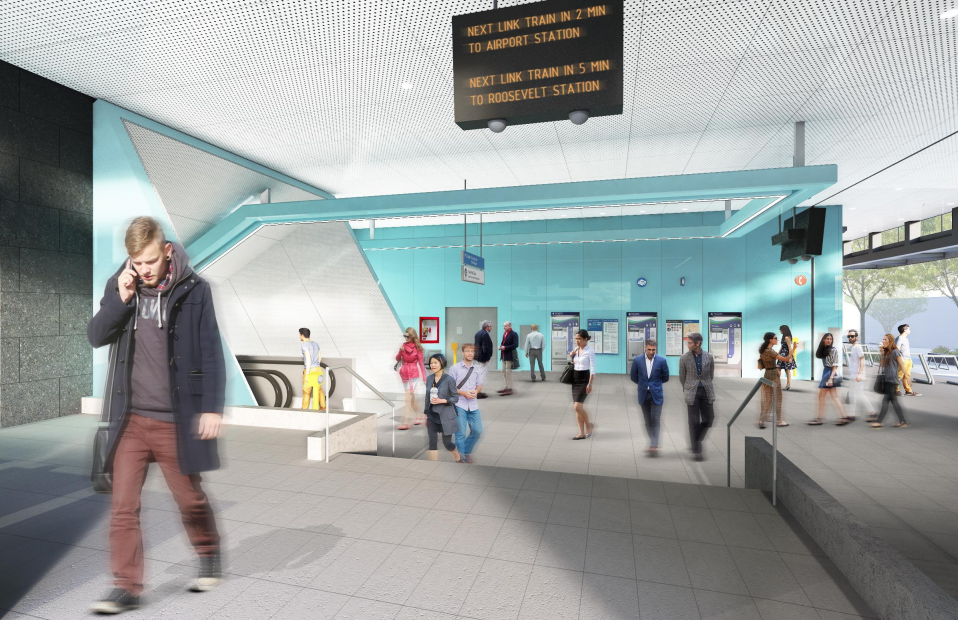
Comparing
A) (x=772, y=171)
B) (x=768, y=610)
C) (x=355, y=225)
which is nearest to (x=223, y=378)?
(x=768, y=610)

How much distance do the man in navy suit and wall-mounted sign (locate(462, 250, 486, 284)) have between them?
5869 millimetres

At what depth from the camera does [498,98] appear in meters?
3.32

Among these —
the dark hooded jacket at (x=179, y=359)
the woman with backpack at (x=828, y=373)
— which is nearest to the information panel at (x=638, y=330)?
the woman with backpack at (x=828, y=373)

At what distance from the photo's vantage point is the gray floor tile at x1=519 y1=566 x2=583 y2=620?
95.4 inches

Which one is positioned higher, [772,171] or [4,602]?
[772,171]

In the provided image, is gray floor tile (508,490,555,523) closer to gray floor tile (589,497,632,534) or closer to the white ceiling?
gray floor tile (589,497,632,534)

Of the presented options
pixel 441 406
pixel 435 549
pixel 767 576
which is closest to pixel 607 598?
pixel 767 576

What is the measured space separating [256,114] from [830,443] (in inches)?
353

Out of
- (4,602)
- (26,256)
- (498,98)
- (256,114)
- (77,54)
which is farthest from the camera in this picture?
(256,114)

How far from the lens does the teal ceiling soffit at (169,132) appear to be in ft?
22.7

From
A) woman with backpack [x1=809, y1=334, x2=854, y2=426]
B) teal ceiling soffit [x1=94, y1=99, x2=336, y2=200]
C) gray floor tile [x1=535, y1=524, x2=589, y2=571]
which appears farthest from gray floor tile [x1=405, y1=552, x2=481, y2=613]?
teal ceiling soffit [x1=94, y1=99, x2=336, y2=200]

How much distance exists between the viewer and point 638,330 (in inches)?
554

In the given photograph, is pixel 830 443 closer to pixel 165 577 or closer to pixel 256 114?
pixel 165 577

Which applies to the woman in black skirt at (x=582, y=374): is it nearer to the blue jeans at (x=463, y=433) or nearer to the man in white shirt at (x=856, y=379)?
the blue jeans at (x=463, y=433)
